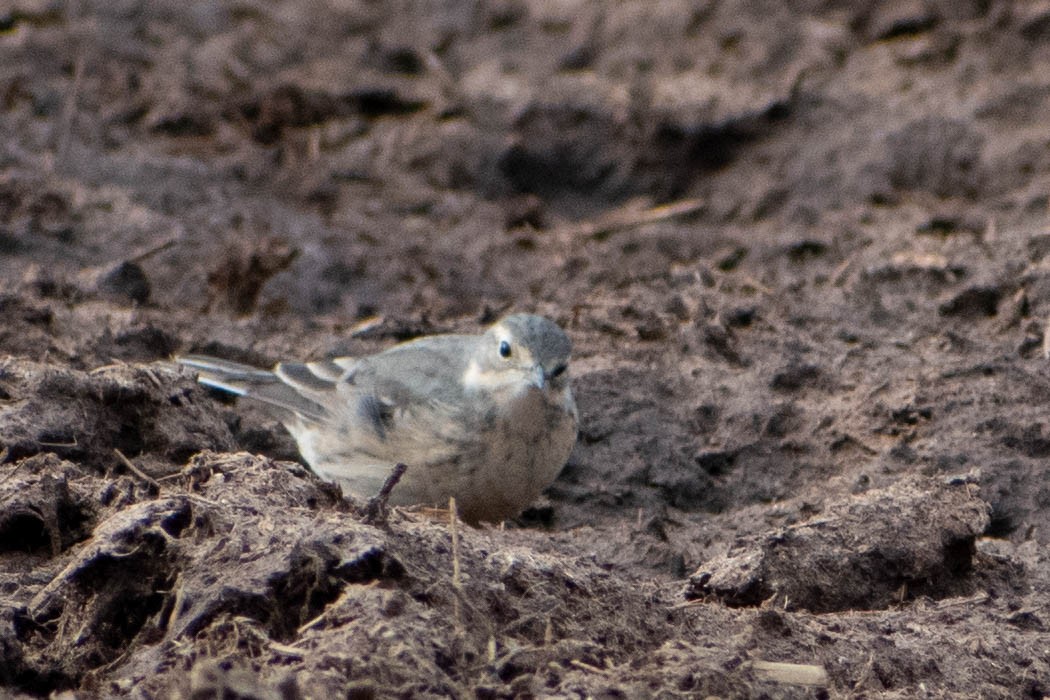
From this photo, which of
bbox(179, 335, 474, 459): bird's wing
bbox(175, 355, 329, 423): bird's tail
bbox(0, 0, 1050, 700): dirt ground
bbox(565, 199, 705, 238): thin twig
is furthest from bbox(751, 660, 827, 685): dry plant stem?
bbox(565, 199, 705, 238): thin twig

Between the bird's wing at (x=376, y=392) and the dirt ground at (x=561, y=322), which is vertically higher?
the dirt ground at (x=561, y=322)

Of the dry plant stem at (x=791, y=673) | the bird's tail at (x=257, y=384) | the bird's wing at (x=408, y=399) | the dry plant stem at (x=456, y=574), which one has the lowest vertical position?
the bird's tail at (x=257, y=384)

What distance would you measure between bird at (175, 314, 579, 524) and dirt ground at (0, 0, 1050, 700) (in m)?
0.35

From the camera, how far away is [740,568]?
189 inches

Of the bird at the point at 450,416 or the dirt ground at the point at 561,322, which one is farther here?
the bird at the point at 450,416

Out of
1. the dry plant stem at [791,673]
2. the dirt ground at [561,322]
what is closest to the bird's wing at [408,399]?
the dirt ground at [561,322]

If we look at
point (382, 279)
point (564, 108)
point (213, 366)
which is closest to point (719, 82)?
point (564, 108)

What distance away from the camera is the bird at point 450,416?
6188mm

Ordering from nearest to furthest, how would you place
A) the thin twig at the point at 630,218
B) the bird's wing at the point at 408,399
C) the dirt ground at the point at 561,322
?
1. the dirt ground at the point at 561,322
2. the bird's wing at the point at 408,399
3. the thin twig at the point at 630,218

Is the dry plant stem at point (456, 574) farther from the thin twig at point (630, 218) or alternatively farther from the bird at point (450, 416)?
the thin twig at point (630, 218)

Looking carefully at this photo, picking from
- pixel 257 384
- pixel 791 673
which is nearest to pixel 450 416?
pixel 257 384

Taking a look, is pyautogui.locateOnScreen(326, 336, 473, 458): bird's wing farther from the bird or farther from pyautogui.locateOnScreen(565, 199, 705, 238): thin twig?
pyautogui.locateOnScreen(565, 199, 705, 238): thin twig

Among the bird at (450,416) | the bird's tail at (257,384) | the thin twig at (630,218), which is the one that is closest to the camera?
the bird at (450,416)

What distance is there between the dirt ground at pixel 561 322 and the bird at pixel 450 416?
346mm
